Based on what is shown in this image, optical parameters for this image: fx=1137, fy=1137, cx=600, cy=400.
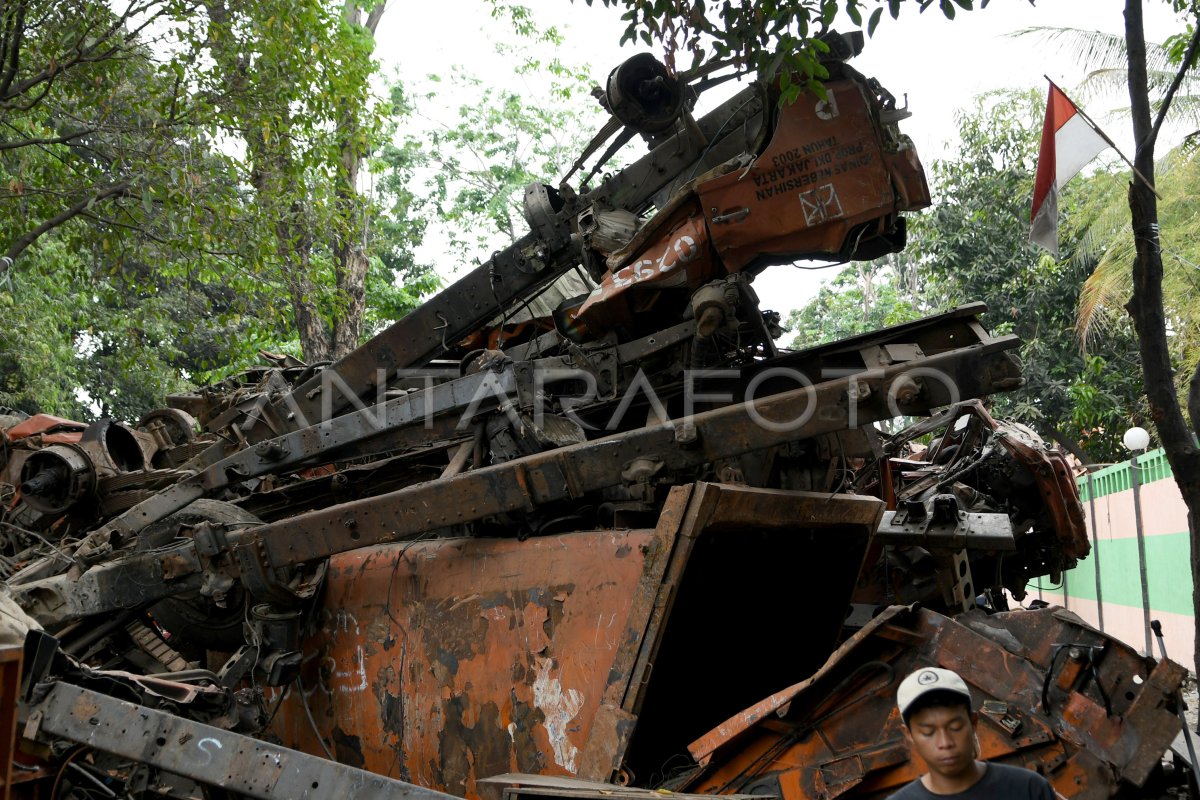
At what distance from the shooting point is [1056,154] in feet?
23.7

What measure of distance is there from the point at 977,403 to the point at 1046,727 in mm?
4810

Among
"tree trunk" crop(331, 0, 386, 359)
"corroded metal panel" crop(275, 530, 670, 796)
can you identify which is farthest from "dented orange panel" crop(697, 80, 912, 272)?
"tree trunk" crop(331, 0, 386, 359)

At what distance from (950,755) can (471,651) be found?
117 inches

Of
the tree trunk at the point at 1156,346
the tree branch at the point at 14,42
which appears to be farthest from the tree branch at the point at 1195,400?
the tree branch at the point at 14,42

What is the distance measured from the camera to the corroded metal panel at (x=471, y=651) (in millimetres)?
4859

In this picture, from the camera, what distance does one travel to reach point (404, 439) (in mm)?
6309

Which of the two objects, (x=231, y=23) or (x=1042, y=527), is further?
(x=231, y=23)

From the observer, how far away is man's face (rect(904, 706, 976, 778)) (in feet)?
8.69

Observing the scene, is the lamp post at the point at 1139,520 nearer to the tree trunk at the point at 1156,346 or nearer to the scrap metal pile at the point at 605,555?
the tree trunk at the point at 1156,346

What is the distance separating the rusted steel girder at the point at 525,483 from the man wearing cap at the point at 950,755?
2319 millimetres

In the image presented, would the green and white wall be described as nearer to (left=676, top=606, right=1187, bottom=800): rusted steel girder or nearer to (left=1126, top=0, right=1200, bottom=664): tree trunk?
(left=1126, top=0, right=1200, bottom=664): tree trunk

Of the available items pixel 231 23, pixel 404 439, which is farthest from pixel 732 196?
pixel 231 23

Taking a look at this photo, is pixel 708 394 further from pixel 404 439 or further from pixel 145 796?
pixel 145 796

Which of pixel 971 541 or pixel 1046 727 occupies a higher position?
pixel 971 541
